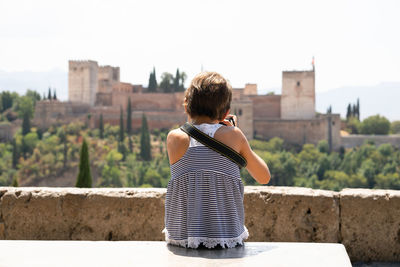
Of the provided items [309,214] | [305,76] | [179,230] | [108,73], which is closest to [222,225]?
[179,230]

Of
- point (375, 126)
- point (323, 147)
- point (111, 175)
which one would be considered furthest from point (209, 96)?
point (375, 126)

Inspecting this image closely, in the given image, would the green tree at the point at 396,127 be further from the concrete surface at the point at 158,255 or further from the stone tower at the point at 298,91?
the concrete surface at the point at 158,255

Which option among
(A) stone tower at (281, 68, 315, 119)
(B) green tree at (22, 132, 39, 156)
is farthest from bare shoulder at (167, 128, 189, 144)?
(A) stone tower at (281, 68, 315, 119)

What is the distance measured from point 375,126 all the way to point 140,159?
22.6 meters

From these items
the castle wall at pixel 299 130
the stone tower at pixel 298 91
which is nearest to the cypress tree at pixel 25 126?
the castle wall at pixel 299 130

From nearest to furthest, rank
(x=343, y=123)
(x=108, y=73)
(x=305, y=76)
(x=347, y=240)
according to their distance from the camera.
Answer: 1. (x=347, y=240)
2. (x=305, y=76)
3. (x=343, y=123)
4. (x=108, y=73)

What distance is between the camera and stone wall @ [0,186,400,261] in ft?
11.4

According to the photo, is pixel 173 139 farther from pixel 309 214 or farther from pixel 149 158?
pixel 149 158

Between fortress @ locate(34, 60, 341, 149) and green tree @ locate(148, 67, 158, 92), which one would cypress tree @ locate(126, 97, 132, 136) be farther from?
green tree @ locate(148, 67, 158, 92)

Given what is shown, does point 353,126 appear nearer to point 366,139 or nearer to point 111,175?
point 366,139

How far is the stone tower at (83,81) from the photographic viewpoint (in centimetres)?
5747

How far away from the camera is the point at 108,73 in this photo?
6112 cm

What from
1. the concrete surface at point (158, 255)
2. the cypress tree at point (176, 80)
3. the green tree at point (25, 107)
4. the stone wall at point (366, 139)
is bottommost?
the stone wall at point (366, 139)

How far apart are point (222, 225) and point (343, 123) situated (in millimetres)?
55687
